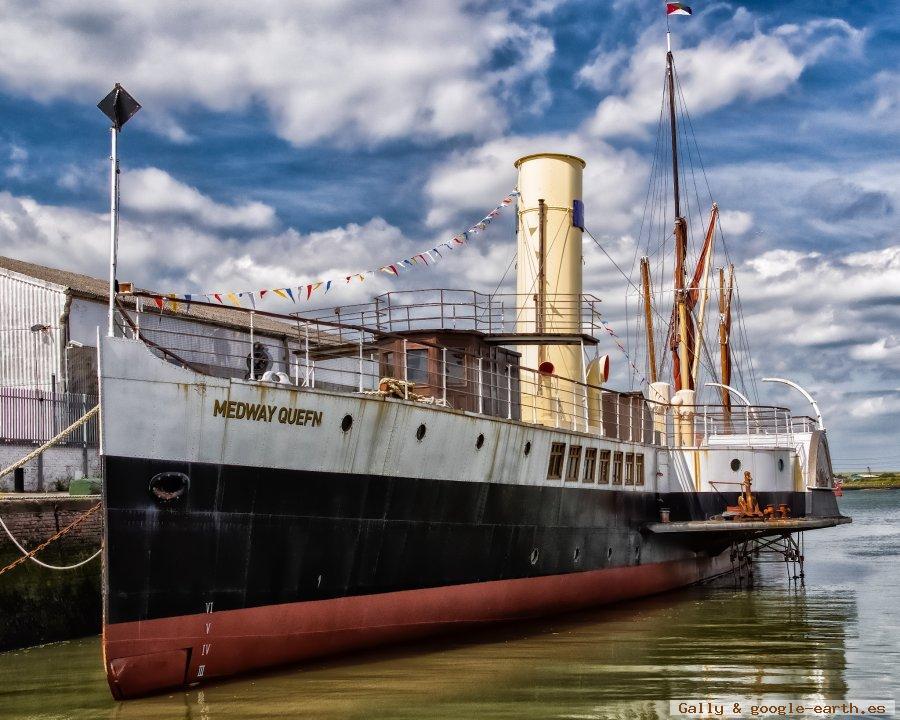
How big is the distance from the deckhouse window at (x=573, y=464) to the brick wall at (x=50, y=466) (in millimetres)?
12153

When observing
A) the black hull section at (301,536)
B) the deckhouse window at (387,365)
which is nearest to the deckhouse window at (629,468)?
the black hull section at (301,536)

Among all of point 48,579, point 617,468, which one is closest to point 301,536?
point 48,579

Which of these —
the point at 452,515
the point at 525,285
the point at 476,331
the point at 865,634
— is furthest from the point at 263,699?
the point at 525,285

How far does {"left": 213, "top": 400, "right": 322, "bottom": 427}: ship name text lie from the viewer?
1310 centimetres

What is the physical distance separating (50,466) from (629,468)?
13975mm

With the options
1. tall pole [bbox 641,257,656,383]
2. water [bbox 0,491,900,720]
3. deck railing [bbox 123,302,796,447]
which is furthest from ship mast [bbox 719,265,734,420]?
water [bbox 0,491,900,720]

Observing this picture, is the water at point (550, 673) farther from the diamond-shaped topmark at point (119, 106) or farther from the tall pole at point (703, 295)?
the tall pole at point (703, 295)

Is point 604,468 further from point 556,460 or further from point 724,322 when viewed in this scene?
point 724,322

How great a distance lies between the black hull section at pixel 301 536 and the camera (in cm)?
1239

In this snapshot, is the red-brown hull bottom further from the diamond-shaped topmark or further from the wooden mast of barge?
the wooden mast of barge

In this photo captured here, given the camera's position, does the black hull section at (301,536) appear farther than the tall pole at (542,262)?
No

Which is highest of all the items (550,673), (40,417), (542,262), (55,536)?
(542,262)

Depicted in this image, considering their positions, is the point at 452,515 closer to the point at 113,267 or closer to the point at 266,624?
the point at 266,624

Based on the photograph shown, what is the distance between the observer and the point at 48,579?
59.0 feet
